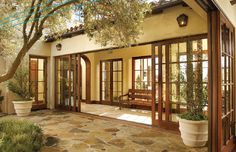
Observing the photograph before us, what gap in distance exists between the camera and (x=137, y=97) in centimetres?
678

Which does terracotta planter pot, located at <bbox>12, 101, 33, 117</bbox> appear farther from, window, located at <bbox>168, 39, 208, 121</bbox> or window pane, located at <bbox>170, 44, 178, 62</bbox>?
window pane, located at <bbox>170, 44, 178, 62</bbox>

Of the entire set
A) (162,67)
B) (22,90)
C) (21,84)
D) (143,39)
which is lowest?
(22,90)

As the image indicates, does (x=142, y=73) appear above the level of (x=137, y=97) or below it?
above

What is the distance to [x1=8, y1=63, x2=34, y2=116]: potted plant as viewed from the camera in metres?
5.54

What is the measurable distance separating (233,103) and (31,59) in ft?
21.7

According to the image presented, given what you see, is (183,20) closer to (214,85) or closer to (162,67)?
(162,67)

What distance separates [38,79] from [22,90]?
1247 mm

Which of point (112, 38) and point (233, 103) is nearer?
point (233, 103)

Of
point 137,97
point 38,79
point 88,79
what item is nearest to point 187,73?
point 137,97

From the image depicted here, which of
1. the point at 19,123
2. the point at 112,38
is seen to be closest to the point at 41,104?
the point at 19,123

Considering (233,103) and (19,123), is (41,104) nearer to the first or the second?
(19,123)

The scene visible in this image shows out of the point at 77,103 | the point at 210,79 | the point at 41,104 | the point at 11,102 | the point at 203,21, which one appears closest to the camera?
the point at 210,79

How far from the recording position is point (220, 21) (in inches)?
92.0

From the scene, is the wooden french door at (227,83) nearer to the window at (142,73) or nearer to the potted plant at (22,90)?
the window at (142,73)
